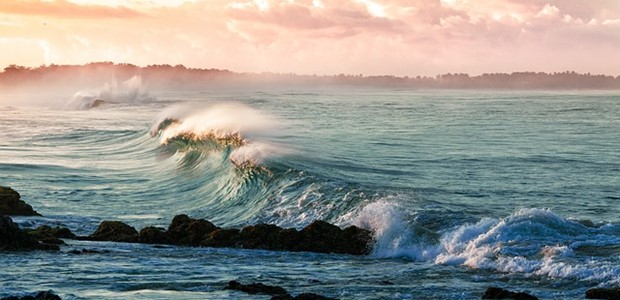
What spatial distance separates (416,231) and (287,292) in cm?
577

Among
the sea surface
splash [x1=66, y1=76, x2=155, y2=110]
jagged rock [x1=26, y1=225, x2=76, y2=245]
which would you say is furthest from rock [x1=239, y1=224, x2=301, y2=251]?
splash [x1=66, y1=76, x2=155, y2=110]

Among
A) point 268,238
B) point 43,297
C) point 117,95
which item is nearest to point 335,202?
point 268,238

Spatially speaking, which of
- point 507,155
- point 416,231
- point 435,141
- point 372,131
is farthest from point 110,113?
point 416,231

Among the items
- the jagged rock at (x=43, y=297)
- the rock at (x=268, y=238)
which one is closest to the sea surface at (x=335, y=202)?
the rock at (x=268, y=238)

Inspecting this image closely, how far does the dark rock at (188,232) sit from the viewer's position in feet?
60.0

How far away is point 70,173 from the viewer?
33.9m

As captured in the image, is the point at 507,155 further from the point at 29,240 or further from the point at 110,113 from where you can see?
the point at 110,113

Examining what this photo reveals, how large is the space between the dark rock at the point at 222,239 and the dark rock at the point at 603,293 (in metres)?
6.92

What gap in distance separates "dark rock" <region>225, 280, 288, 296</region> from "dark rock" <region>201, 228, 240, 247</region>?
436 cm

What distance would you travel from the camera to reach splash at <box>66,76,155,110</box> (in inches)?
3978

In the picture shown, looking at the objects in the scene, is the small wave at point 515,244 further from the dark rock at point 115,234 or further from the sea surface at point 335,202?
the dark rock at point 115,234

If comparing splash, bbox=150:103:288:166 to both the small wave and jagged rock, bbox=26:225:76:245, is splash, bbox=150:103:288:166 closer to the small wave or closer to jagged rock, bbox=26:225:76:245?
jagged rock, bbox=26:225:76:245

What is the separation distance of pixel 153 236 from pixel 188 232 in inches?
25.4

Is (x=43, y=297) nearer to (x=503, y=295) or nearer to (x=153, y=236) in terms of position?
(x=503, y=295)
